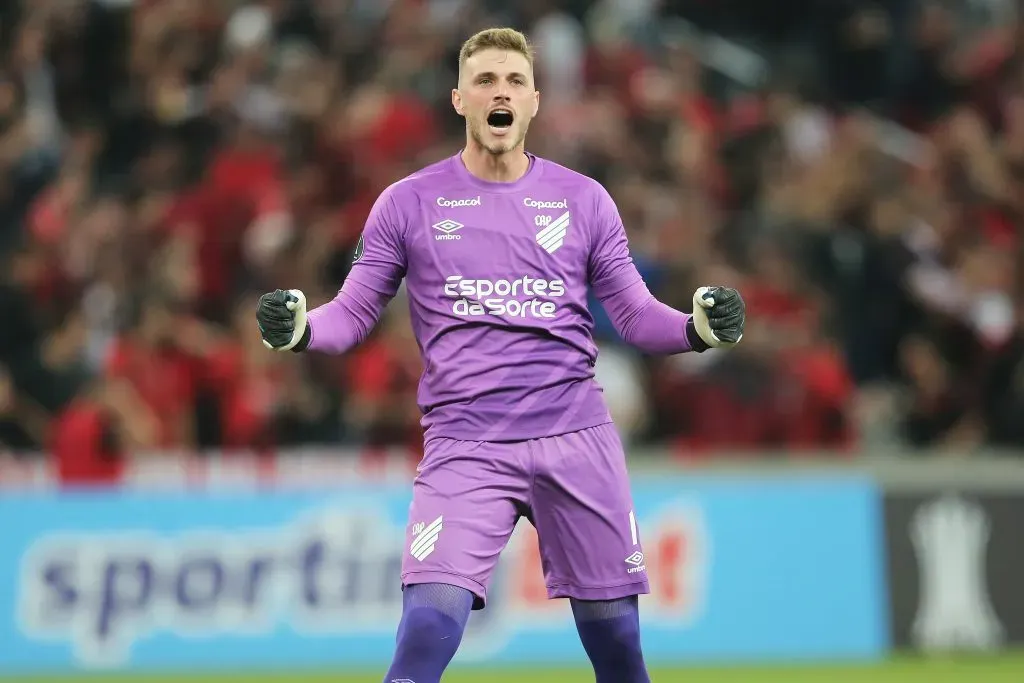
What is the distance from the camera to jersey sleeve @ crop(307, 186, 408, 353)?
20.2 feet

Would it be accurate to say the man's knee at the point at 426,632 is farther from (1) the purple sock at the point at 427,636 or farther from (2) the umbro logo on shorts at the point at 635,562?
(2) the umbro logo on shorts at the point at 635,562

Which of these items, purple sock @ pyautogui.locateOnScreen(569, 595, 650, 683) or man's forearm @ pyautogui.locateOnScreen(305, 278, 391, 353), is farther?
purple sock @ pyautogui.locateOnScreen(569, 595, 650, 683)

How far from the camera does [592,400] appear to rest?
20.5ft

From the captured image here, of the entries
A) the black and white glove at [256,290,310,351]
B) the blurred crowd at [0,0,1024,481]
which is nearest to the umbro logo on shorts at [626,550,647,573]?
the black and white glove at [256,290,310,351]

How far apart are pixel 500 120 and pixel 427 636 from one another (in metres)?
1.77

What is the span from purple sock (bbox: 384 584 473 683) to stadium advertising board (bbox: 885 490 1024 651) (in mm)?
7096

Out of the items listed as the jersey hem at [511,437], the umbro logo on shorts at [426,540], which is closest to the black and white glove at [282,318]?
the jersey hem at [511,437]

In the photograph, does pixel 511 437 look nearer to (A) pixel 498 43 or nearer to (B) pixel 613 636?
(B) pixel 613 636

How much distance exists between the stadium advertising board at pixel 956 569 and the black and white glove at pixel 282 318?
7399 mm

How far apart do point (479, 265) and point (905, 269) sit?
8307 mm

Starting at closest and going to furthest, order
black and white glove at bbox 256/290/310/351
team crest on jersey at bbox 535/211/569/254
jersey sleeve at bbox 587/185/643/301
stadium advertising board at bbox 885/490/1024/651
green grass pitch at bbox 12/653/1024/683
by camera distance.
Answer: black and white glove at bbox 256/290/310/351 → team crest on jersey at bbox 535/211/569/254 → jersey sleeve at bbox 587/185/643/301 → green grass pitch at bbox 12/653/1024/683 → stadium advertising board at bbox 885/490/1024/651

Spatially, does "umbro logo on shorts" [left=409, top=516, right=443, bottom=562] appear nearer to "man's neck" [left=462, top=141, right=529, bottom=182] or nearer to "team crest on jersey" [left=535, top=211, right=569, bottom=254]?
"team crest on jersey" [left=535, top=211, right=569, bottom=254]

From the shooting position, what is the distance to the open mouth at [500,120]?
20.2 feet

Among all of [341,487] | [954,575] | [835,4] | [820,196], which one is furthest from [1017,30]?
[341,487]
